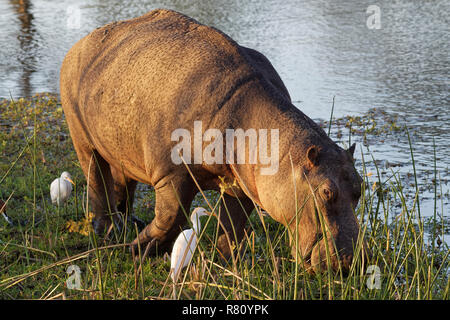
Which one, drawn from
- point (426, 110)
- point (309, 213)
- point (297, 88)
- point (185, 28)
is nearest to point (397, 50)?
point (297, 88)

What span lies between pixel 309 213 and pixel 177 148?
3.02 ft

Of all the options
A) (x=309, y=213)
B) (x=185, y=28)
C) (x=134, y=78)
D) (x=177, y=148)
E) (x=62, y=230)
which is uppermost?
(x=185, y=28)

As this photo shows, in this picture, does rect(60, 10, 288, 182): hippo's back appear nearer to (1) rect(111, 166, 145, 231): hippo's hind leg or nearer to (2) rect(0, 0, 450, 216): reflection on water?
(1) rect(111, 166, 145, 231): hippo's hind leg

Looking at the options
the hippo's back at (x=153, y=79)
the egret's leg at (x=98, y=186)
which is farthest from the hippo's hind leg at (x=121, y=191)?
the hippo's back at (x=153, y=79)

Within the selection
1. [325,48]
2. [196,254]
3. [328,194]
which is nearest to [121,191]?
[196,254]

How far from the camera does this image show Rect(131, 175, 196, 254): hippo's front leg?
13.2ft

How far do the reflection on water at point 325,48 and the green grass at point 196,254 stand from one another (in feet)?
3.19

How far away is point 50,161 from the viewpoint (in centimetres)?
662

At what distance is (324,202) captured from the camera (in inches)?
132

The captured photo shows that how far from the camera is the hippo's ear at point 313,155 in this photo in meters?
3.39

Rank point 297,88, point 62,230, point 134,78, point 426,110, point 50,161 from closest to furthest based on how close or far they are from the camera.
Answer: point 134,78 < point 62,230 < point 50,161 < point 426,110 < point 297,88

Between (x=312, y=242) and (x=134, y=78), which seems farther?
(x=134, y=78)

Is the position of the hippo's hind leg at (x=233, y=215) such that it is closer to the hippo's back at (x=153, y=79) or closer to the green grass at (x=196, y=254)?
the green grass at (x=196, y=254)
